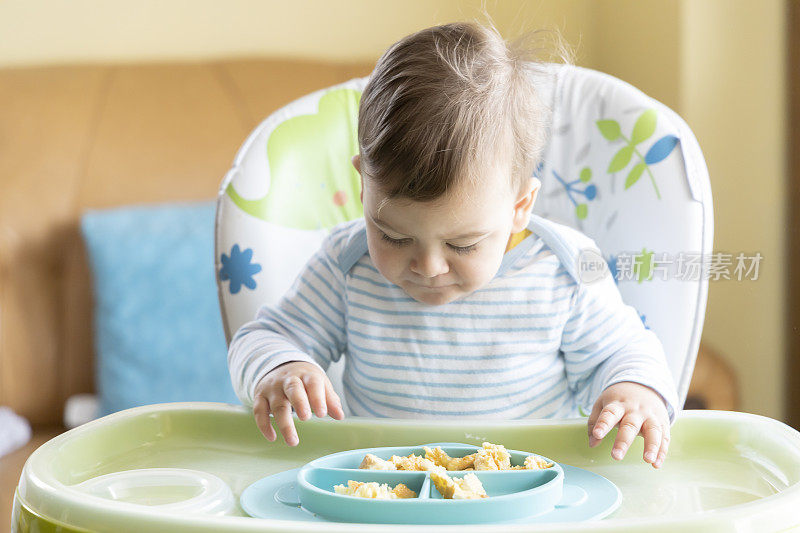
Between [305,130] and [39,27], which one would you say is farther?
[39,27]

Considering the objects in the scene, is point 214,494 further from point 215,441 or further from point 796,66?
point 796,66

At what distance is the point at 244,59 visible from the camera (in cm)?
174

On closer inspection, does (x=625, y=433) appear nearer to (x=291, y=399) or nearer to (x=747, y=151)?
(x=291, y=399)

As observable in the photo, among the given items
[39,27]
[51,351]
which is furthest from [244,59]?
[51,351]

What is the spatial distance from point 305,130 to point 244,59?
0.85 m

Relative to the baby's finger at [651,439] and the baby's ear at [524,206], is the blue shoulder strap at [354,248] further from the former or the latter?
the baby's finger at [651,439]

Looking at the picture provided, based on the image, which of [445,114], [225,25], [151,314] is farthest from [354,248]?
[225,25]

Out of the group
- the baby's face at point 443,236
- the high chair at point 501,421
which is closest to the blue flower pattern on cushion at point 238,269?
the high chair at point 501,421

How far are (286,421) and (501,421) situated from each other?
0.15 m

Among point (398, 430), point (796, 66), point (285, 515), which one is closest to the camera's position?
point (285, 515)

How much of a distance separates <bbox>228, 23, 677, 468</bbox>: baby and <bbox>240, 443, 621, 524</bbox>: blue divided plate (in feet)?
0.19

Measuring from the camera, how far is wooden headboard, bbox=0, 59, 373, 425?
1.56m

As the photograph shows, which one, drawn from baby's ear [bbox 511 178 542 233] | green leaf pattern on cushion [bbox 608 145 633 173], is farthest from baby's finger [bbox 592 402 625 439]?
green leaf pattern on cushion [bbox 608 145 633 173]

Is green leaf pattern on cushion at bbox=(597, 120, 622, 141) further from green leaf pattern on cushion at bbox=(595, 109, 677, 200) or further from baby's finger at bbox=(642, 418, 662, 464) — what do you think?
baby's finger at bbox=(642, 418, 662, 464)
